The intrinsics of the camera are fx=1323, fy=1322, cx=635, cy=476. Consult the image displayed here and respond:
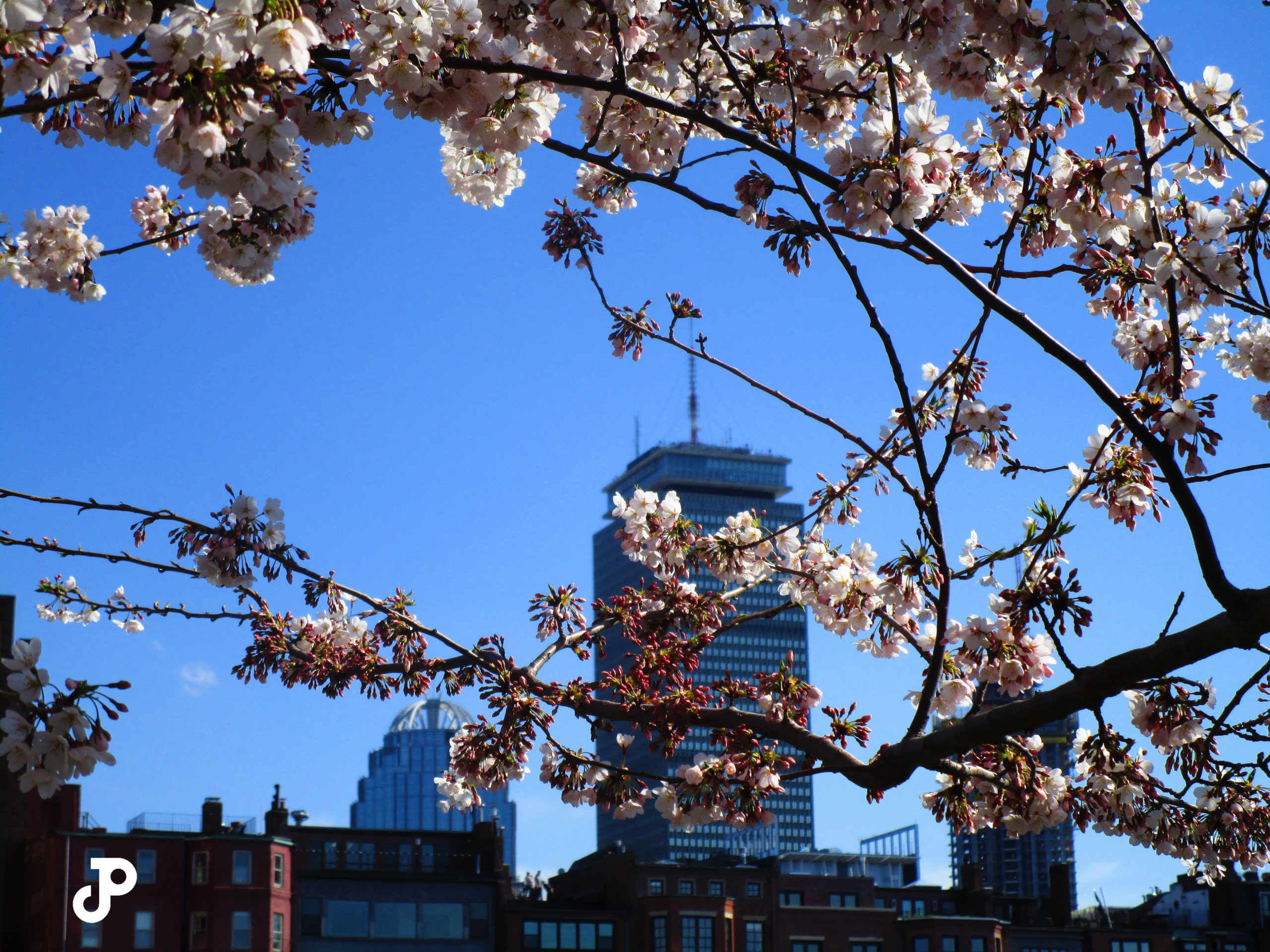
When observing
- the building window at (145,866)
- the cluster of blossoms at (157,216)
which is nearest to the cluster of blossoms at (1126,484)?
the cluster of blossoms at (157,216)

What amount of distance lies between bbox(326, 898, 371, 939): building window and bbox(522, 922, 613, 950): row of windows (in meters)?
6.16

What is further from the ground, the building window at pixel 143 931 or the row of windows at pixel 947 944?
the building window at pixel 143 931

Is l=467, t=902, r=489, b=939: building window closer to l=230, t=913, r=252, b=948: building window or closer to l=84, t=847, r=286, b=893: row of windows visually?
l=84, t=847, r=286, b=893: row of windows

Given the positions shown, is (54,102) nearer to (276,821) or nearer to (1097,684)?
(1097,684)

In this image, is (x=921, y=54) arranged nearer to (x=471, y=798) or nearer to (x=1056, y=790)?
(x=1056, y=790)

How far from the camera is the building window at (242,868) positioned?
47.3 metres

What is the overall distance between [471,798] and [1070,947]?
61.3 m

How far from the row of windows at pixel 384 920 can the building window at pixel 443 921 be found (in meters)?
0.02

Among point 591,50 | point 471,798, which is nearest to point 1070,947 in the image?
point 471,798

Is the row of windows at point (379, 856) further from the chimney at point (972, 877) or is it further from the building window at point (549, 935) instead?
the chimney at point (972, 877)

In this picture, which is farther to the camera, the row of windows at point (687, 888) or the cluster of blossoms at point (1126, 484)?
the row of windows at point (687, 888)

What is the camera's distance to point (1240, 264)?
4895 mm

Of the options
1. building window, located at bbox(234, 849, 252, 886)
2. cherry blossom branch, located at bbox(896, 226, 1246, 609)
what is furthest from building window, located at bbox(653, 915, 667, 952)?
cherry blossom branch, located at bbox(896, 226, 1246, 609)

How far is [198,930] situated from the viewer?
46469mm
